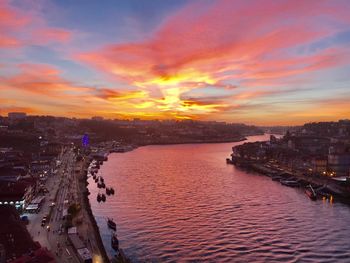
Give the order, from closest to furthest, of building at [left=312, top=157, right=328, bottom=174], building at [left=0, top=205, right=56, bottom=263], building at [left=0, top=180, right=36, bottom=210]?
building at [left=0, top=205, right=56, bottom=263] < building at [left=0, top=180, right=36, bottom=210] < building at [left=312, top=157, right=328, bottom=174]

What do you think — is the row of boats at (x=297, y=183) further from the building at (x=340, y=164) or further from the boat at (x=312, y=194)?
the building at (x=340, y=164)

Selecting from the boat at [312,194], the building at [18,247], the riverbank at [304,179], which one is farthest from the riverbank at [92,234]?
the riverbank at [304,179]

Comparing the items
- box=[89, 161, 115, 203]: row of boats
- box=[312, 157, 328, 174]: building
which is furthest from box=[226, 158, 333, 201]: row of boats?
box=[89, 161, 115, 203]: row of boats

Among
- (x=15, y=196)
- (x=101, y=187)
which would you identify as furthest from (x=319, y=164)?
(x=15, y=196)

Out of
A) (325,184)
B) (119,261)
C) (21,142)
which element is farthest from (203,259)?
(21,142)

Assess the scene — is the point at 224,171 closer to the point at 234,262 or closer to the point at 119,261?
the point at 234,262

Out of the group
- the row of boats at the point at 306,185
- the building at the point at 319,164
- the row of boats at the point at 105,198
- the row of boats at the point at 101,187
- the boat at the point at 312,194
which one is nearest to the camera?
the row of boats at the point at 105,198

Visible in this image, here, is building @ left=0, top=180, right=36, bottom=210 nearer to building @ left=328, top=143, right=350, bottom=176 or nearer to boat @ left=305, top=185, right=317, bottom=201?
boat @ left=305, top=185, right=317, bottom=201

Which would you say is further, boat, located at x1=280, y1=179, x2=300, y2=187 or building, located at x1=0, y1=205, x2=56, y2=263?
boat, located at x1=280, y1=179, x2=300, y2=187
